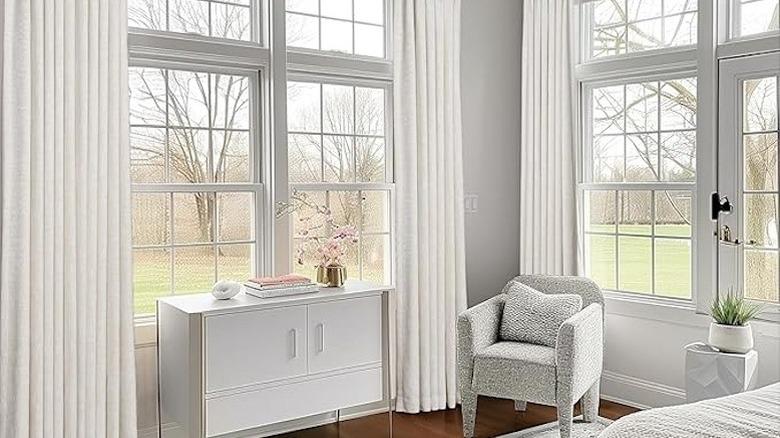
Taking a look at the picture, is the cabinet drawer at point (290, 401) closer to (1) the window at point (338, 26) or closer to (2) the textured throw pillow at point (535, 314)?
(2) the textured throw pillow at point (535, 314)

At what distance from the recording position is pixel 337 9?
4.11 meters

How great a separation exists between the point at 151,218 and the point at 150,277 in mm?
284

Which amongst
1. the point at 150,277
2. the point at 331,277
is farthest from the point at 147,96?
the point at 331,277

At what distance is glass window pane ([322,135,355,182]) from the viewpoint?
4086mm

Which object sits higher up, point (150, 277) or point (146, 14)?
point (146, 14)

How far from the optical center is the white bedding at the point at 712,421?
190 centimetres

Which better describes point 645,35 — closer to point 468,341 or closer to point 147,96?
point 468,341

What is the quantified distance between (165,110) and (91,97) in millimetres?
487

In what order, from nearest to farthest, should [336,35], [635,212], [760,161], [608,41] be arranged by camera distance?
[760,161] < [336,35] < [635,212] < [608,41]

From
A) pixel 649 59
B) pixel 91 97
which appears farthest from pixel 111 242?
pixel 649 59

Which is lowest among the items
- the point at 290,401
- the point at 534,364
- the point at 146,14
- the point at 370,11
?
the point at 290,401

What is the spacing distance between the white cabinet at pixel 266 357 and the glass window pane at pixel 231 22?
4.35 feet

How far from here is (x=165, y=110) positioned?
357cm

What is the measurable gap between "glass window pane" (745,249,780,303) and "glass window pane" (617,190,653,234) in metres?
0.61
